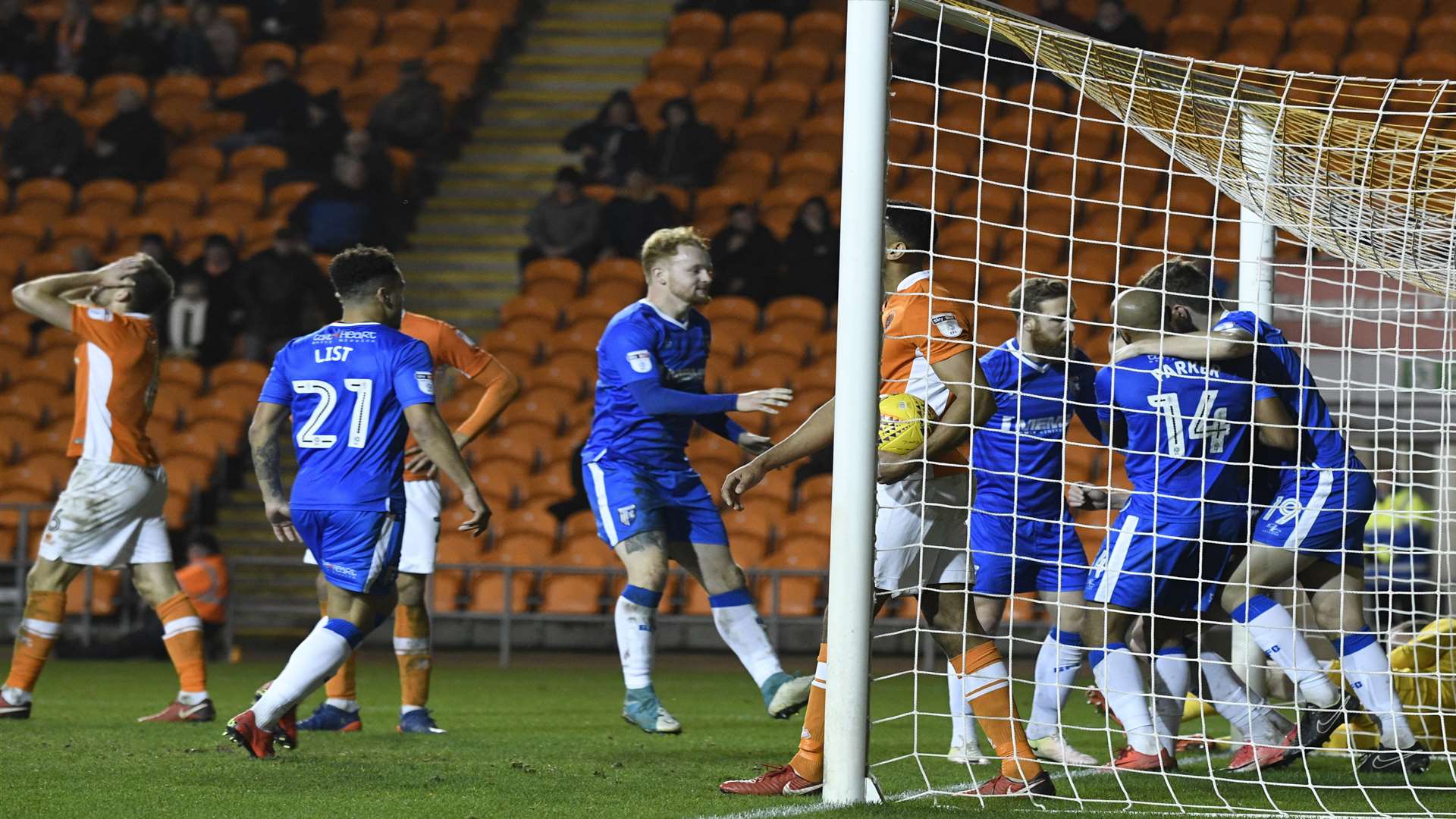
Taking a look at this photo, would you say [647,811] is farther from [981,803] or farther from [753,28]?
[753,28]

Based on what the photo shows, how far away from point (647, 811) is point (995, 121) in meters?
12.4

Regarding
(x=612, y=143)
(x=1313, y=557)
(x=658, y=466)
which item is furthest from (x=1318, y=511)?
(x=612, y=143)

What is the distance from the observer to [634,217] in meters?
15.3

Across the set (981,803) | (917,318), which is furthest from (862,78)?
(981,803)

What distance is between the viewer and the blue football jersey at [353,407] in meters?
5.86

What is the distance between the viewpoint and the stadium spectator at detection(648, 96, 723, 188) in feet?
52.3

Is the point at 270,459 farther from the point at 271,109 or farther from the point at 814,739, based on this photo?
the point at 271,109

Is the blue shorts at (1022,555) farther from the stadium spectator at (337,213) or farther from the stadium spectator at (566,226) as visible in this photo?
the stadium spectator at (337,213)

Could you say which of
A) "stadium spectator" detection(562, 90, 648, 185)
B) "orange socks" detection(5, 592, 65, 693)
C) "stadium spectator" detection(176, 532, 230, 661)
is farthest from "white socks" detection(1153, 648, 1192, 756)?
"stadium spectator" detection(562, 90, 648, 185)

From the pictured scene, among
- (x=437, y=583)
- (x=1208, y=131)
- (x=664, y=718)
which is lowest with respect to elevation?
(x=437, y=583)

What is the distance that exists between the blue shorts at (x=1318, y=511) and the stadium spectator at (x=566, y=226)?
990 cm

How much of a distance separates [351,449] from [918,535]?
1.99 meters

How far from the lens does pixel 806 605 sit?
1224cm

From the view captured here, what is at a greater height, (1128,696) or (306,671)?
(306,671)
